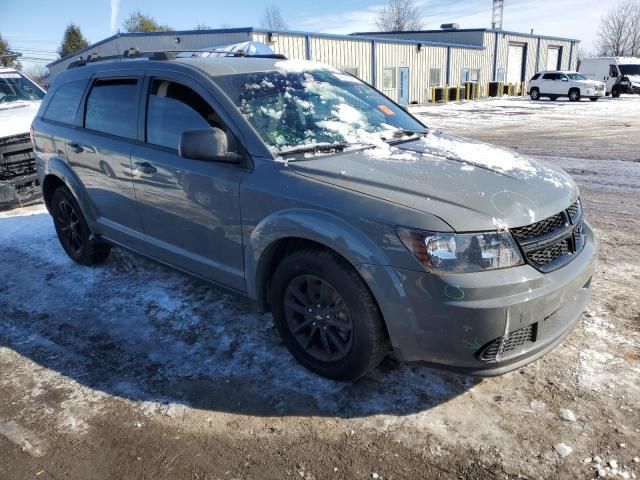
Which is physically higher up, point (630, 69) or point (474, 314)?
point (630, 69)

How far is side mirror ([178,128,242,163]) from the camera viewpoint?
118 inches

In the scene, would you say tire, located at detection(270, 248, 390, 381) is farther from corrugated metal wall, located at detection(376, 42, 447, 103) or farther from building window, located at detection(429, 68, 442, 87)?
building window, located at detection(429, 68, 442, 87)

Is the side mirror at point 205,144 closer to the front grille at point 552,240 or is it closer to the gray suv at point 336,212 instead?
the gray suv at point 336,212

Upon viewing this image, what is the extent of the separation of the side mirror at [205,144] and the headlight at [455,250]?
128 cm

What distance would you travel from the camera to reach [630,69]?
32.7 meters

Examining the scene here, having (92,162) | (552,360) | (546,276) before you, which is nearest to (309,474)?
(546,276)

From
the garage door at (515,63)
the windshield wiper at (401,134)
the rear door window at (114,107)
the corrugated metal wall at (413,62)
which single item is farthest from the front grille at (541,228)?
the garage door at (515,63)

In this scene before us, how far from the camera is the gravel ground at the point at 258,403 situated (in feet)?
8.07

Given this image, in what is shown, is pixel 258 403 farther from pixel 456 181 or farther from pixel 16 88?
pixel 16 88

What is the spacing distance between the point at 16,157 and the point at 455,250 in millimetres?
7179

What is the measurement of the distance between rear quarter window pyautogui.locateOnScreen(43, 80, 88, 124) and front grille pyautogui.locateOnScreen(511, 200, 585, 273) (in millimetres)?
3971

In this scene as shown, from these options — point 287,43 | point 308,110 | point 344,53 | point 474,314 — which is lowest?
point 474,314

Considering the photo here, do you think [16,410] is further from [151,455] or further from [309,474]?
[309,474]

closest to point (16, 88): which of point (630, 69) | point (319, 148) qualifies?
point (319, 148)
